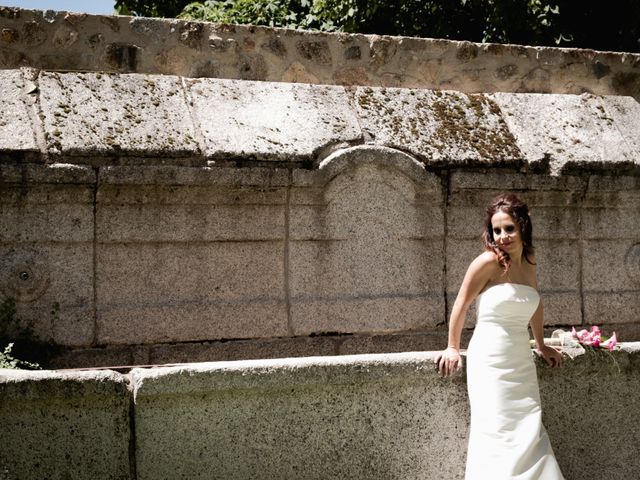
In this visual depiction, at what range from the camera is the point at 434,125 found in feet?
19.7

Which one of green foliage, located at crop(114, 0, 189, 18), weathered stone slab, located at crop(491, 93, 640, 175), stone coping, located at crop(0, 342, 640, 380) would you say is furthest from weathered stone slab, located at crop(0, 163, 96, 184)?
green foliage, located at crop(114, 0, 189, 18)

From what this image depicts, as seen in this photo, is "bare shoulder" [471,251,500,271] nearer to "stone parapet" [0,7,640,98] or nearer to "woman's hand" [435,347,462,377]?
"woman's hand" [435,347,462,377]

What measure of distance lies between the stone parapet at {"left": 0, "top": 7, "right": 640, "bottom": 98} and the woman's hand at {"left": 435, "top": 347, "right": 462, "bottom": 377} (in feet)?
8.97

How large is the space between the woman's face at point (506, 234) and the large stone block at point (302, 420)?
26.1 inches

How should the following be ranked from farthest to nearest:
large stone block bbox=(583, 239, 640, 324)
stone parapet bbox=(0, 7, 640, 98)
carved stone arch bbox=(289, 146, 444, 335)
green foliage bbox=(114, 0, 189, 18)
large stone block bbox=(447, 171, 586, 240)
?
green foliage bbox=(114, 0, 189, 18) → large stone block bbox=(583, 239, 640, 324) → large stone block bbox=(447, 171, 586, 240) → stone parapet bbox=(0, 7, 640, 98) → carved stone arch bbox=(289, 146, 444, 335)

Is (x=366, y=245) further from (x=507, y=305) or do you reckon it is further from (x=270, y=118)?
(x=507, y=305)

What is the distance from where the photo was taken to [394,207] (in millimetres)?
5844

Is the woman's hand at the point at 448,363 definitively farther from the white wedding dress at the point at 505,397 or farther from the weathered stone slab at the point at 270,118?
the weathered stone slab at the point at 270,118

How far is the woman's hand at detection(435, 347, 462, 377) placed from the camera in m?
4.24

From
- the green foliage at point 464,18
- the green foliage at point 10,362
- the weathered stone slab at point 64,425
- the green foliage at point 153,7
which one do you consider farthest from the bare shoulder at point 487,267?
the green foliage at point 153,7

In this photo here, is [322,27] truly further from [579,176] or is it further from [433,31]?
[579,176]

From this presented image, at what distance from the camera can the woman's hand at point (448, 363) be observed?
4.24 m

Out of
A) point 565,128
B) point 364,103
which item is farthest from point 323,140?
point 565,128

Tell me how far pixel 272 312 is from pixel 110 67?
75.4 inches
